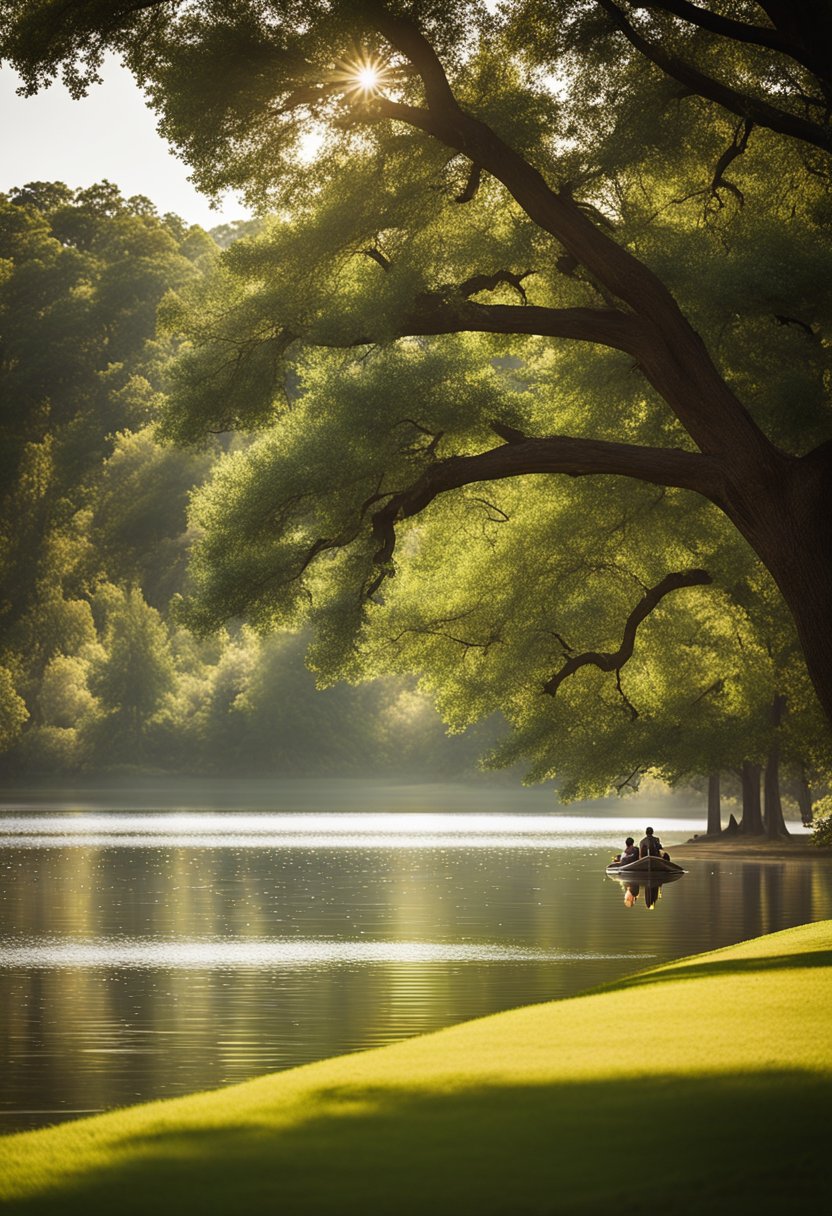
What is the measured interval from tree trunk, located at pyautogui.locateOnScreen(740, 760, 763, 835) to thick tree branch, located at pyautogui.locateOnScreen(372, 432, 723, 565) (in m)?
36.2

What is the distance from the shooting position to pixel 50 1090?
1449 centimetres

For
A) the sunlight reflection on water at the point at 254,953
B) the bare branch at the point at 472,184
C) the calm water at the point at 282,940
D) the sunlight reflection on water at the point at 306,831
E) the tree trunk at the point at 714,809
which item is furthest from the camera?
the tree trunk at the point at 714,809

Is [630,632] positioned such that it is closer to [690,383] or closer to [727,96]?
[690,383]

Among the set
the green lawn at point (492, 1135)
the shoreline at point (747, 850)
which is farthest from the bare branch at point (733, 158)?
the shoreline at point (747, 850)

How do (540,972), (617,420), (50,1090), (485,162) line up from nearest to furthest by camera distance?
(50,1090) < (485,162) < (540,972) < (617,420)

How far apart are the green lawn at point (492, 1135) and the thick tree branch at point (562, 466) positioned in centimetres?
784

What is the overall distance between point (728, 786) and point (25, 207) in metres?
63.3

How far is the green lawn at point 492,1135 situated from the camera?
27.1 feet

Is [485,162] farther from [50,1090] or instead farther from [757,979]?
[50,1090]

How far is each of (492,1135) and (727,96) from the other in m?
14.1

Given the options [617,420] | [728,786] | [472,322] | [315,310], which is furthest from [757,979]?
[728,786]

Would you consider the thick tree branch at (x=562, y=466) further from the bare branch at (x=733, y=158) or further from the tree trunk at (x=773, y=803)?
the tree trunk at (x=773, y=803)

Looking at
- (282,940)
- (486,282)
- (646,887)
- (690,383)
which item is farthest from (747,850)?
(690,383)

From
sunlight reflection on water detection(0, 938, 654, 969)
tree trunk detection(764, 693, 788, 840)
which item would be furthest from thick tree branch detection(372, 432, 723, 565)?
tree trunk detection(764, 693, 788, 840)
